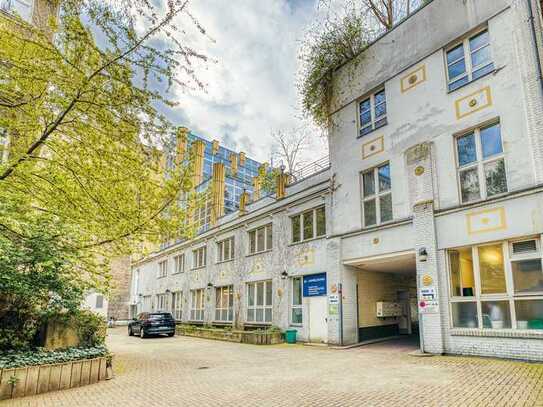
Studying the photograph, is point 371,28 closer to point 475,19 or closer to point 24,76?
point 475,19

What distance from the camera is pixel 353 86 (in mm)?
15391

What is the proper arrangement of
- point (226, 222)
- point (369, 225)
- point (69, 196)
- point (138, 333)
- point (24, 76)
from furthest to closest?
point (226, 222) < point (138, 333) < point (369, 225) < point (69, 196) < point (24, 76)

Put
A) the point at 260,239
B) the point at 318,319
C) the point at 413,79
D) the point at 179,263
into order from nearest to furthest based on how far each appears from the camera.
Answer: the point at 413,79 → the point at 318,319 → the point at 260,239 → the point at 179,263

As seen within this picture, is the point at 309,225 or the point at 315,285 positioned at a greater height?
→ the point at 309,225

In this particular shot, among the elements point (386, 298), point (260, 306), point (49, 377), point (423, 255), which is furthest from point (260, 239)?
point (49, 377)

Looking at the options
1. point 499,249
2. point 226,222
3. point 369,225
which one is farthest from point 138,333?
point 499,249

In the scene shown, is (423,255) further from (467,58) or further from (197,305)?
(197,305)

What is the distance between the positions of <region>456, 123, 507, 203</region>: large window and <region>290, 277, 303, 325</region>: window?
28.4 feet

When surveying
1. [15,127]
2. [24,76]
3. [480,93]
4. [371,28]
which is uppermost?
[371,28]

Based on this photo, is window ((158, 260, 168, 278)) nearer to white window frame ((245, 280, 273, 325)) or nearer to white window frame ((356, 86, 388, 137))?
white window frame ((245, 280, 273, 325))

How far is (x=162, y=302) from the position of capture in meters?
32.3

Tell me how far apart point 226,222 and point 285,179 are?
6137mm

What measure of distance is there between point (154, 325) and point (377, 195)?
15.0m

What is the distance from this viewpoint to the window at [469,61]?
36.4 ft
